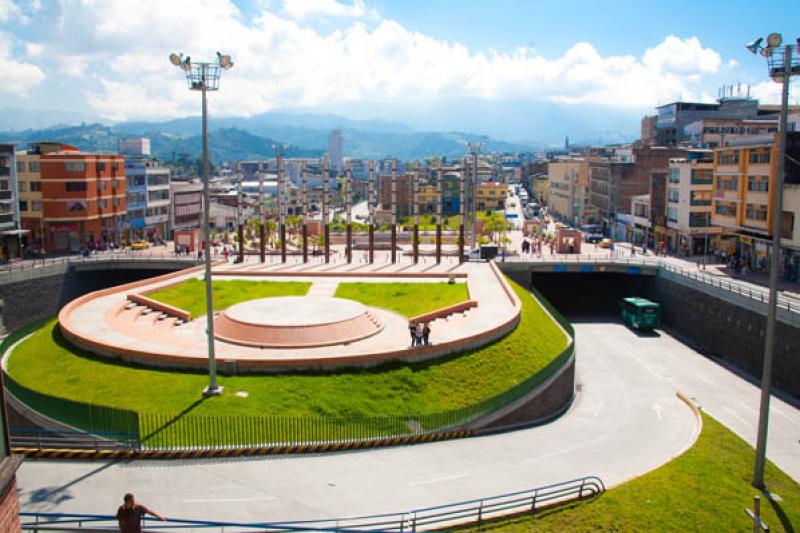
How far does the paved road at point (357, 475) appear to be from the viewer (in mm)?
17609

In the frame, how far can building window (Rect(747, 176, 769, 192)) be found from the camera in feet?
186

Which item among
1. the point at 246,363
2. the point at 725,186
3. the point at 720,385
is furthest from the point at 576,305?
the point at 246,363

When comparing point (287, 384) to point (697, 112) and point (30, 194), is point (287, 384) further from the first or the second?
point (697, 112)

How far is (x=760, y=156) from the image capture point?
57875 mm

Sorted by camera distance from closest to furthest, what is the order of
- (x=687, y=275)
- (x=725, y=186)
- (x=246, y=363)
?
(x=246, y=363)
(x=687, y=275)
(x=725, y=186)

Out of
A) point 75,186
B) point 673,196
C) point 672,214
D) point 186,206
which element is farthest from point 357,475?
point 186,206

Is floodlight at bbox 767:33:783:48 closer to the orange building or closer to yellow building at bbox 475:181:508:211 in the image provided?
the orange building

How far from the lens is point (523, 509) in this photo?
18359 mm

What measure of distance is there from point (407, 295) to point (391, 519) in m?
31.3

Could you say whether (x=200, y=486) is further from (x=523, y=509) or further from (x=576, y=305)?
(x=576, y=305)

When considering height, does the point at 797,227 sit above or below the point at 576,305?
above

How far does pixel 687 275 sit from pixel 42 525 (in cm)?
5037

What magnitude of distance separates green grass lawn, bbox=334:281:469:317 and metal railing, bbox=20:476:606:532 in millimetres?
24329

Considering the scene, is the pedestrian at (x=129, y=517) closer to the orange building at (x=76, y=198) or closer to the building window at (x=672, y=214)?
the orange building at (x=76, y=198)
